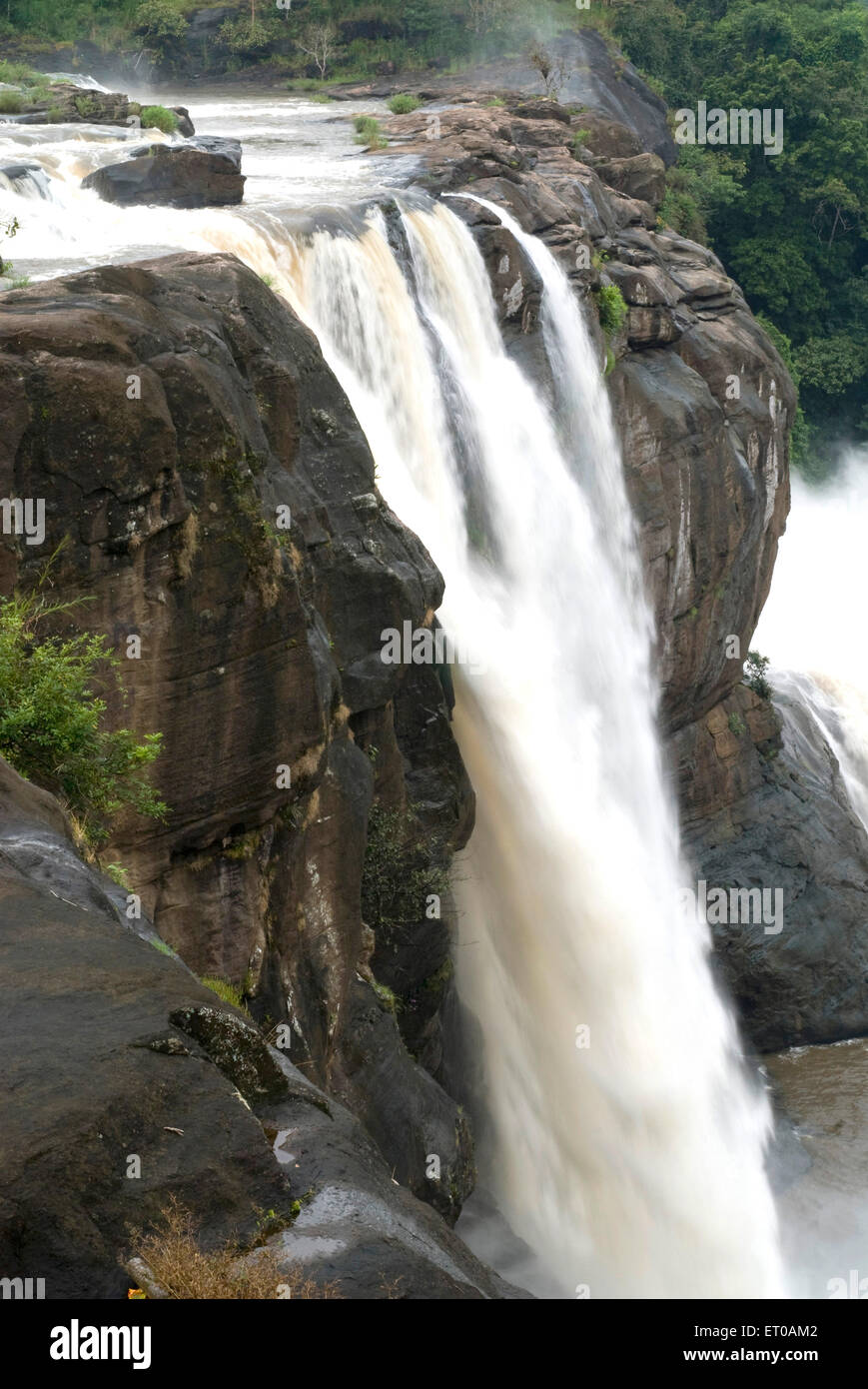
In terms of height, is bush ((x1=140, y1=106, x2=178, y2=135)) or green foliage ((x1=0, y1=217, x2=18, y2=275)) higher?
bush ((x1=140, y1=106, x2=178, y2=135))

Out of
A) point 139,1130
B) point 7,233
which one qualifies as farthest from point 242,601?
point 7,233

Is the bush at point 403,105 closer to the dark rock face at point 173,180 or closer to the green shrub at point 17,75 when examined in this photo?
the green shrub at point 17,75

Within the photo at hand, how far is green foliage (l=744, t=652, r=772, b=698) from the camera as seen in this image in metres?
23.2

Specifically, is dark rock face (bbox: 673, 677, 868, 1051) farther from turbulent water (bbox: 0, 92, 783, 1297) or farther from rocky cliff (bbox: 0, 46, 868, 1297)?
rocky cliff (bbox: 0, 46, 868, 1297)

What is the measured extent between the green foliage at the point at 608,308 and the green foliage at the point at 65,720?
13.2 metres

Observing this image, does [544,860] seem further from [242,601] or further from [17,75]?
[17,75]

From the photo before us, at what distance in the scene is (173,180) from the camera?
16328 mm

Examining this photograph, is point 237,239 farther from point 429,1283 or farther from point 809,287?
point 809,287

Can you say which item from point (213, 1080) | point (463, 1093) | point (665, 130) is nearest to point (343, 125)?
point (665, 130)

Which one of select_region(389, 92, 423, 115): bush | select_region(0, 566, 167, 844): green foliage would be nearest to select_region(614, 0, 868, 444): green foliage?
select_region(389, 92, 423, 115): bush

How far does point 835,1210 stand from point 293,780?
10.5m

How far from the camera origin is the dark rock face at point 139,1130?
13.1 feet

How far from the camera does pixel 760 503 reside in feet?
72.8

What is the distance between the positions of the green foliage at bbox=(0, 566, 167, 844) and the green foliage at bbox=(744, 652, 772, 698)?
16748 millimetres
